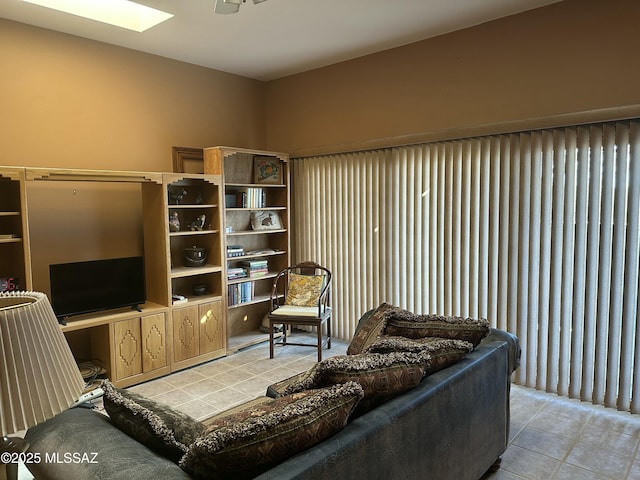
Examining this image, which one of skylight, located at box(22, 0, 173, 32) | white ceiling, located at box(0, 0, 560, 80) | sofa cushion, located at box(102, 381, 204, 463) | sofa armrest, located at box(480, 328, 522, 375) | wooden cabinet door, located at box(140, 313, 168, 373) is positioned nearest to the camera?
sofa cushion, located at box(102, 381, 204, 463)

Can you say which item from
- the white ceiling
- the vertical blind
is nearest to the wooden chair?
the vertical blind

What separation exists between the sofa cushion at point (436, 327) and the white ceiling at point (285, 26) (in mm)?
2312

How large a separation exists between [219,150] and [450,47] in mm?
2358

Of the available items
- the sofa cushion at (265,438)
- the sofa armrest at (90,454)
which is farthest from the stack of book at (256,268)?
the sofa cushion at (265,438)

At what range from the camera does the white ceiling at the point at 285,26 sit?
10.8 ft

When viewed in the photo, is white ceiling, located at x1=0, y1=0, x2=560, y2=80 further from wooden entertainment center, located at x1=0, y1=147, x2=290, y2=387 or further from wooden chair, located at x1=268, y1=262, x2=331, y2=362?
wooden chair, located at x1=268, y1=262, x2=331, y2=362

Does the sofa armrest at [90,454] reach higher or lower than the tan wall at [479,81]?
lower

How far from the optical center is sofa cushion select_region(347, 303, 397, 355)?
8.89 ft

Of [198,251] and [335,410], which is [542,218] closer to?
[335,410]

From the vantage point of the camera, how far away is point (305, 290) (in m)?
4.68

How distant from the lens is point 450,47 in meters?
3.83

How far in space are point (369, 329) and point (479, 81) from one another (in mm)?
2327

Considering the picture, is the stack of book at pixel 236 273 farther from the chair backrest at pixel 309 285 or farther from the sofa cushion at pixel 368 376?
the sofa cushion at pixel 368 376

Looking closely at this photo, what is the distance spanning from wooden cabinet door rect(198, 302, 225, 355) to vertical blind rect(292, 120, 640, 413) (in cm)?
150
